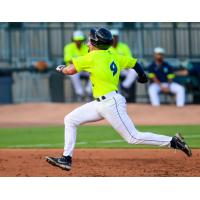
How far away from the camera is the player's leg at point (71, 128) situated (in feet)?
31.4

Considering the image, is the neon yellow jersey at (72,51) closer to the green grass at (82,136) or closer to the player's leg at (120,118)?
the green grass at (82,136)

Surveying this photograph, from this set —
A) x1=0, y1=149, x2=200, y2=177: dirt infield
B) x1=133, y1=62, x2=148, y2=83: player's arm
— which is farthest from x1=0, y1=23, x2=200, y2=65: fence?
x1=133, y1=62, x2=148, y2=83: player's arm

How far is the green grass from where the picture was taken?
13281 millimetres

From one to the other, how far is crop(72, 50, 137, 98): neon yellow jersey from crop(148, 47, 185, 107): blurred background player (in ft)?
30.1

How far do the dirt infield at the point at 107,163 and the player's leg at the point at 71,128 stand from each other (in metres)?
0.19

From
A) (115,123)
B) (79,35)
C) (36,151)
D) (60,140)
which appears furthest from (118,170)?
(79,35)

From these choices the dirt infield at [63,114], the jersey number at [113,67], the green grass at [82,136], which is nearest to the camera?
the jersey number at [113,67]

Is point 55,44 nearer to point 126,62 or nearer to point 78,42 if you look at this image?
point 78,42

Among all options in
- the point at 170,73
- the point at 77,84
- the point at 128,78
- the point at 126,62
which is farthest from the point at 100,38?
the point at 128,78

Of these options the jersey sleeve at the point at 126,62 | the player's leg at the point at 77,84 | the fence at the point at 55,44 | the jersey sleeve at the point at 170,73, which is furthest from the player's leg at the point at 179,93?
the jersey sleeve at the point at 126,62

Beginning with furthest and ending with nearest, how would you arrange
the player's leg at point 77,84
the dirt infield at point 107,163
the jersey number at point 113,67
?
the player's leg at point 77,84
the dirt infield at point 107,163
the jersey number at point 113,67

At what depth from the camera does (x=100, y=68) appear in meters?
9.56

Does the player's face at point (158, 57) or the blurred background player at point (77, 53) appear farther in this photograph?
the blurred background player at point (77, 53)

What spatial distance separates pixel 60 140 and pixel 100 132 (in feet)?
3.89
